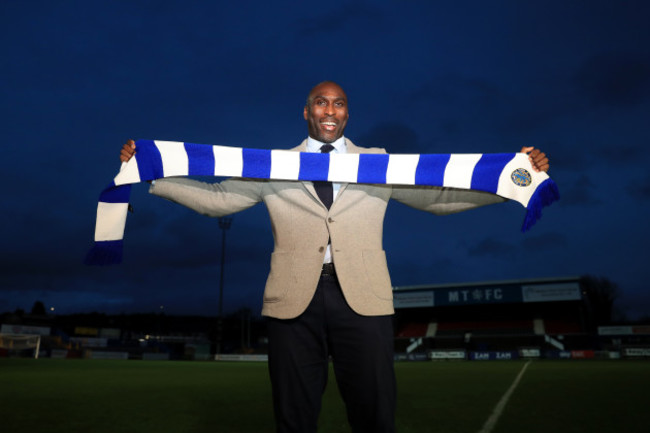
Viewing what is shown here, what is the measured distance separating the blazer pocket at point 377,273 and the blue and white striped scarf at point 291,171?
553mm

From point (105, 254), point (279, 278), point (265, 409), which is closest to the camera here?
point (279, 278)

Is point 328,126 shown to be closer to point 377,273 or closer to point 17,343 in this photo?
point 377,273

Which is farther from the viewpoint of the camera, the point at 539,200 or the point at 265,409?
the point at 265,409

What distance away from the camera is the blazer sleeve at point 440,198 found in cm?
295

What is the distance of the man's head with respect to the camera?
270 centimetres

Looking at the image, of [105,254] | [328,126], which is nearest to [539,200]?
[328,126]

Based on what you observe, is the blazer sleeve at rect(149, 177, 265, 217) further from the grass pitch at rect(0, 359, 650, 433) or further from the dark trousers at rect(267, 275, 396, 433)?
the grass pitch at rect(0, 359, 650, 433)

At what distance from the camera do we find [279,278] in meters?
2.46

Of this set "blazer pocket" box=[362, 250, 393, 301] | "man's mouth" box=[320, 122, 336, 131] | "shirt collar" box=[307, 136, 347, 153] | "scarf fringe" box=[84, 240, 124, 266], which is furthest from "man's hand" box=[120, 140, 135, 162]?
"blazer pocket" box=[362, 250, 393, 301]

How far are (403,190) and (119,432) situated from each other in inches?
162

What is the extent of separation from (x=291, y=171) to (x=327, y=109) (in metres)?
0.44

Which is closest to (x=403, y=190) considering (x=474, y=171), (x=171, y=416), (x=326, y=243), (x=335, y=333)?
(x=474, y=171)

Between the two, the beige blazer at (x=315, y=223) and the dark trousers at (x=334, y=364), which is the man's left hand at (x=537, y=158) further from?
the dark trousers at (x=334, y=364)

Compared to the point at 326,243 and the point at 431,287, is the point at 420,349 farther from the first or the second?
the point at 326,243
